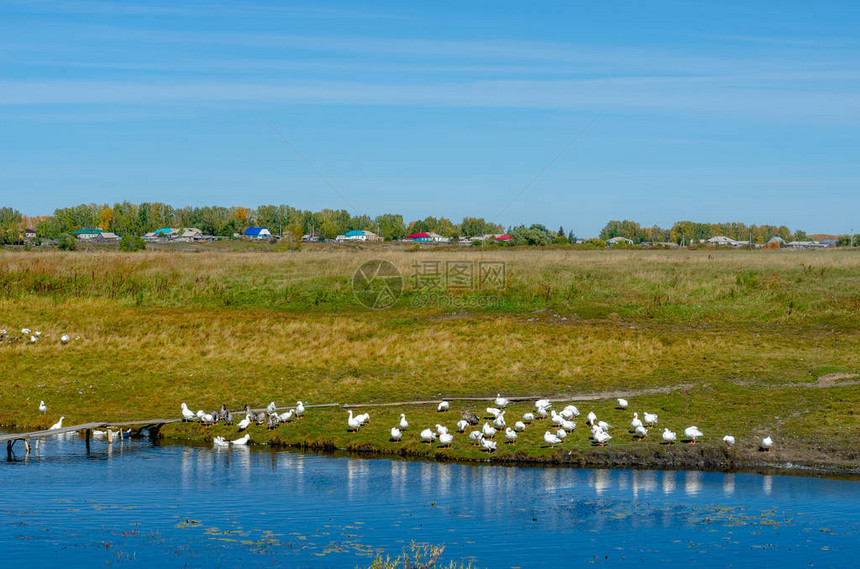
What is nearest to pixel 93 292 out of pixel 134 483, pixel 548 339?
pixel 548 339

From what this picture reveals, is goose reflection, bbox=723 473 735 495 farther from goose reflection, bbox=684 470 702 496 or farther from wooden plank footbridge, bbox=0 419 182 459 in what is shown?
wooden plank footbridge, bbox=0 419 182 459

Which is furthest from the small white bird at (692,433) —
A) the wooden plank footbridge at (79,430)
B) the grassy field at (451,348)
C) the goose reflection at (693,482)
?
the wooden plank footbridge at (79,430)

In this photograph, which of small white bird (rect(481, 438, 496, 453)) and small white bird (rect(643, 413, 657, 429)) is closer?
small white bird (rect(481, 438, 496, 453))

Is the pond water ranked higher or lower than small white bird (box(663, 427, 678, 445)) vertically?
lower

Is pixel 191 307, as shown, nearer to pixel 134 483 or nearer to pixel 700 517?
pixel 134 483

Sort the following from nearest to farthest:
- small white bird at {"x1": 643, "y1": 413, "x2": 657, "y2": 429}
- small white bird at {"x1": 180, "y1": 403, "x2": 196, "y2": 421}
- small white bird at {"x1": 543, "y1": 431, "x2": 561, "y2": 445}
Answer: small white bird at {"x1": 543, "y1": 431, "x2": 561, "y2": 445}, small white bird at {"x1": 643, "y1": 413, "x2": 657, "y2": 429}, small white bird at {"x1": 180, "y1": 403, "x2": 196, "y2": 421}

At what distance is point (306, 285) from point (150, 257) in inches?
810

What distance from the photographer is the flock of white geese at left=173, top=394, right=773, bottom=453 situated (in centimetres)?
3197

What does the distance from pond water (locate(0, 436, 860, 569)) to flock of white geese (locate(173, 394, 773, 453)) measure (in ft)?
6.72

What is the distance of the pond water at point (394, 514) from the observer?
847 inches

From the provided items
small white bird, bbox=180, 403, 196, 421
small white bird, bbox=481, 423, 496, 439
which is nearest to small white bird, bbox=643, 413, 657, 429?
small white bird, bbox=481, 423, 496, 439

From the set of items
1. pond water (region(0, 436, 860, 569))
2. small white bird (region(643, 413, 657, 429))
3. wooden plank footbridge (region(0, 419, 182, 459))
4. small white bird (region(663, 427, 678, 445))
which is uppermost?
small white bird (region(643, 413, 657, 429))

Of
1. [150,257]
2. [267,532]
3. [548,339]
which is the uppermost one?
[150,257]

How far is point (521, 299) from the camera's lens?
69062 millimetres
